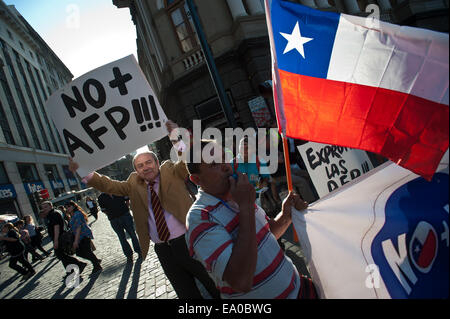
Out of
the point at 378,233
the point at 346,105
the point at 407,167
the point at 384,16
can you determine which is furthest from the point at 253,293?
the point at 384,16

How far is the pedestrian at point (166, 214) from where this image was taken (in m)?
2.55

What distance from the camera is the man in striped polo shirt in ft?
Result: 3.93

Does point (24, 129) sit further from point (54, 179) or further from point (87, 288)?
point (87, 288)

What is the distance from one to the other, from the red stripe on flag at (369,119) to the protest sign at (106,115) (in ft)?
5.45

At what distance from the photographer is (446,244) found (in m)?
1.18

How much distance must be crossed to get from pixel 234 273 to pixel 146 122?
2.28 meters

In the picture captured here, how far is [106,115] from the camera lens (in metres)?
3.05

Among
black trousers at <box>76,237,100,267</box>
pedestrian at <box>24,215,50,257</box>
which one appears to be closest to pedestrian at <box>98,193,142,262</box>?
black trousers at <box>76,237,100,267</box>

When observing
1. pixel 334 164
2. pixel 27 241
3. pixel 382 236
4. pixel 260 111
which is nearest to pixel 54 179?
pixel 27 241

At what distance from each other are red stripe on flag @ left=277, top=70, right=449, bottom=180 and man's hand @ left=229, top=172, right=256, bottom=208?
74 centimetres

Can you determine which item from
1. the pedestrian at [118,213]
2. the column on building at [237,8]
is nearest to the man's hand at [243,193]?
the pedestrian at [118,213]

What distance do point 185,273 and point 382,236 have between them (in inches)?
69.3

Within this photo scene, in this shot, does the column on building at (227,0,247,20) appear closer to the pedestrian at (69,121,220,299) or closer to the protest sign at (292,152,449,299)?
the pedestrian at (69,121,220,299)

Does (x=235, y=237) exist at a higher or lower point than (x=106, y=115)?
lower
